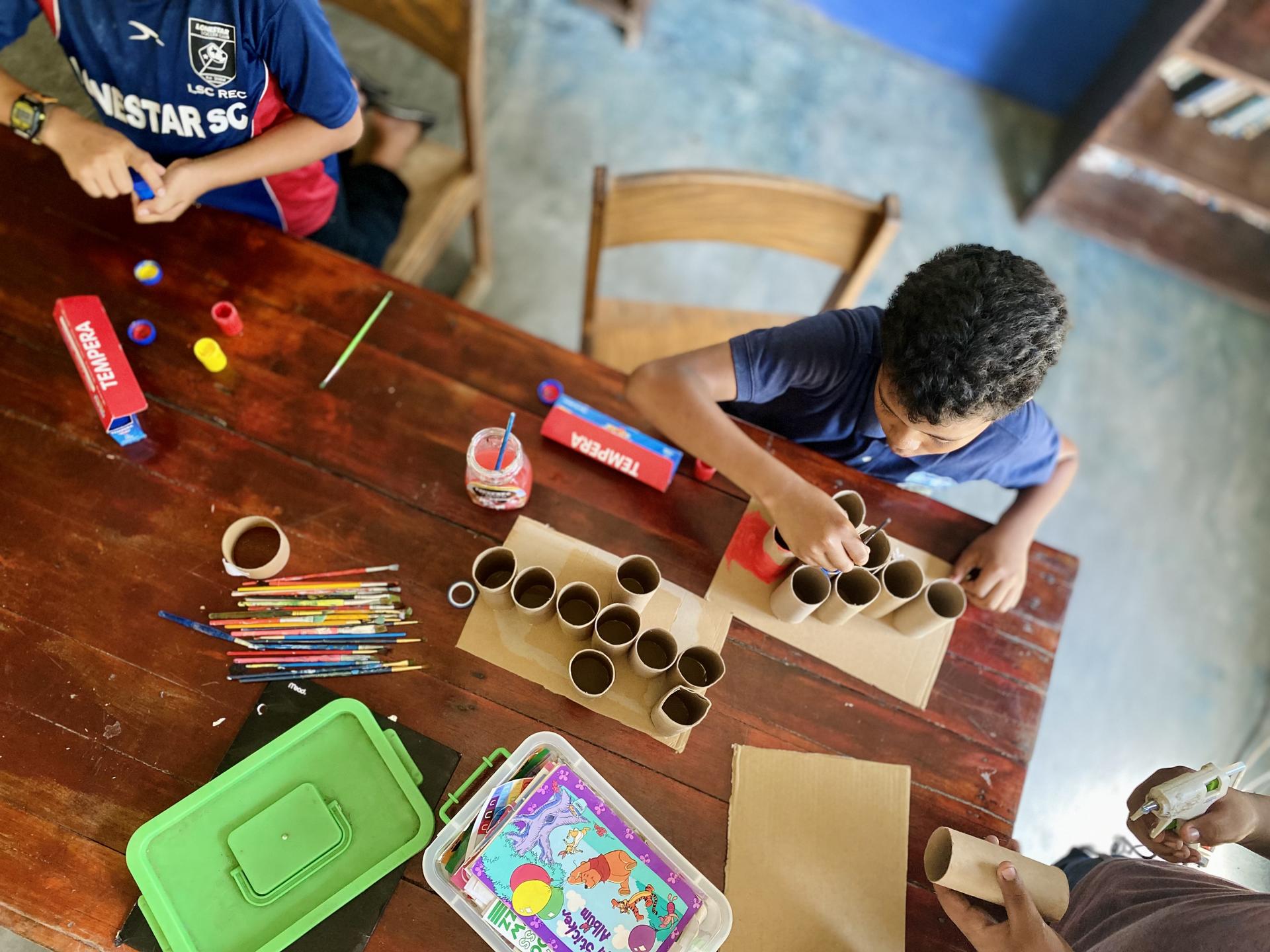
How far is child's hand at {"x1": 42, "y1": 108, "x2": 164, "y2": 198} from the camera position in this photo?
4.16ft

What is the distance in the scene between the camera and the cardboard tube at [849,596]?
118 centimetres

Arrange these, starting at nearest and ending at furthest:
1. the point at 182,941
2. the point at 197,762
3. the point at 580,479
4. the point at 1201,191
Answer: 1. the point at 182,941
2. the point at 197,762
3. the point at 580,479
4. the point at 1201,191

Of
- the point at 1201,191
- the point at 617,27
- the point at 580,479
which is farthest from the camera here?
the point at 617,27

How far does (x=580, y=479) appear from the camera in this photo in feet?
4.24

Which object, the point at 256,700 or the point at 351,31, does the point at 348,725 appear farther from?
the point at 351,31

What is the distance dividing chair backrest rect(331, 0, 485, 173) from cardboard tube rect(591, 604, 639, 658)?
1227mm

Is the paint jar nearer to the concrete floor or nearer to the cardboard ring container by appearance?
the cardboard ring container

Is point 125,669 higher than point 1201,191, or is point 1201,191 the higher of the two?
point 1201,191

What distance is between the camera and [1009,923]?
3.35 feet

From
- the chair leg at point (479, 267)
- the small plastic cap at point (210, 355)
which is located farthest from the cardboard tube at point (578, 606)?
the chair leg at point (479, 267)

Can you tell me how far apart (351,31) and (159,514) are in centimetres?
228

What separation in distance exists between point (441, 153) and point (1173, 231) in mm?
2595

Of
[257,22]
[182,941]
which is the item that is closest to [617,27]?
[257,22]

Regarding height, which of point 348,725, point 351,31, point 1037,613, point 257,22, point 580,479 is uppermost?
point 257,22
